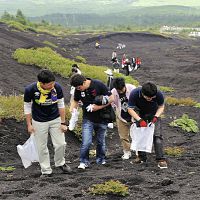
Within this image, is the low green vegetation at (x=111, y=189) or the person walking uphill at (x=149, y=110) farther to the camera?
the person walking uphill at (x=149, y=110)

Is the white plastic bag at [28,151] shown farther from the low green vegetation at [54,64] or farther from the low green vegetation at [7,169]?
the low green vegetation at [54,64]

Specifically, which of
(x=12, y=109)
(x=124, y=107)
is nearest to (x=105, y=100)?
(x=124, y=107)

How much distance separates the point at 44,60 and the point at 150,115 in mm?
21478

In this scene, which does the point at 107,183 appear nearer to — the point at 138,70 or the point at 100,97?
the point at 100,97

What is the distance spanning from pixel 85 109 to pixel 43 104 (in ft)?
3.68

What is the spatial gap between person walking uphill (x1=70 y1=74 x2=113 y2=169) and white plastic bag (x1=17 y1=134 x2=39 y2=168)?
3.13 feet

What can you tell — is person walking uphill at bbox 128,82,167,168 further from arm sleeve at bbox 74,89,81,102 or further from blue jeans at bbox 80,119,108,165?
arm sleeve at bbox 74,89,81,102

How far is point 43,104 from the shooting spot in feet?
26.5

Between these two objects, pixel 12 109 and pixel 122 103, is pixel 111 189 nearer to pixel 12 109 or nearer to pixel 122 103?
pixel 122 103

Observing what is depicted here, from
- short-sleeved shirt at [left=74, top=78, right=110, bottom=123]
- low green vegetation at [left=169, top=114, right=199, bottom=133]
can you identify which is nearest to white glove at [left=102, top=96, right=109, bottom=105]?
short-sleeved shirt at [left=74, top=78, right=110, bottom=123]

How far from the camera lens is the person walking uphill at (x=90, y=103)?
861 centimetres

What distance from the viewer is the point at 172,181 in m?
7.57

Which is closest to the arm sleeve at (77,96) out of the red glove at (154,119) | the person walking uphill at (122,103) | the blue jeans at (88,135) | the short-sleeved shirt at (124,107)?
the blue jeans at (88,135)

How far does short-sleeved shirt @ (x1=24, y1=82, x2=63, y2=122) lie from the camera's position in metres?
8.02
